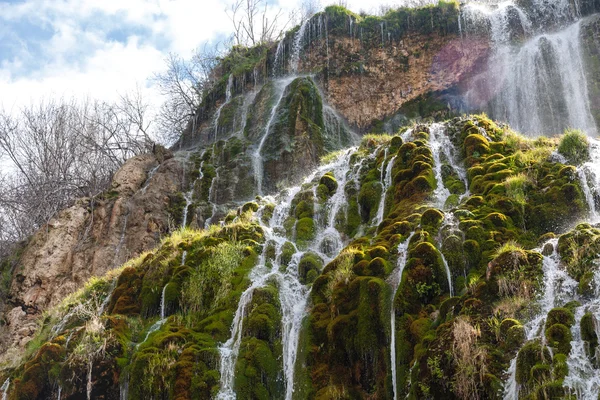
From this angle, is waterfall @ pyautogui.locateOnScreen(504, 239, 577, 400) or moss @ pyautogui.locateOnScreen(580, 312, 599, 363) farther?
waterfall @ pyautogui.locateOnScreen(504, 239, 577, 400)

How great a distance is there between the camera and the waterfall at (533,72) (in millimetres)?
22609

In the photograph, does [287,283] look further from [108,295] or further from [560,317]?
[560,317]

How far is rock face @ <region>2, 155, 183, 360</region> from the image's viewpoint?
20.3 meters

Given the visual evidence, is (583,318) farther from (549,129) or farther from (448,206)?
(549,129)

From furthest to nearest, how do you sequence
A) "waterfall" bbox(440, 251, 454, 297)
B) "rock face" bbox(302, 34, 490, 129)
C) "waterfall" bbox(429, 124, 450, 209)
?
"rock face" bbox(302, 34, 490, 129), "waterfall" bbox(429, 124, 450, 209), "waterfall" bbox(440, 251, 454, 297)

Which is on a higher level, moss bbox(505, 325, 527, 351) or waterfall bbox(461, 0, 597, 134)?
waterfall bbox(461, 0, 597, 134)

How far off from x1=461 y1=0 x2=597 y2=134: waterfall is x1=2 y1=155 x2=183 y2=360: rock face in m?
15.1

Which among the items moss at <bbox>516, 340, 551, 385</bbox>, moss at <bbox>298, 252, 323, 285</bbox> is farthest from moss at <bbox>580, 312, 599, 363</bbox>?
moss at <bbox>298, 252, 323, 285</bbox>

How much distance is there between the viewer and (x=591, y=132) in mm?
20984

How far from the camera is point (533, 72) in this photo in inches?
948

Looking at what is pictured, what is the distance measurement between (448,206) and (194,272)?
20.7 ft

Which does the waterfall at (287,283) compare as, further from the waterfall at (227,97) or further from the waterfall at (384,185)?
the waterfall at (227,97)

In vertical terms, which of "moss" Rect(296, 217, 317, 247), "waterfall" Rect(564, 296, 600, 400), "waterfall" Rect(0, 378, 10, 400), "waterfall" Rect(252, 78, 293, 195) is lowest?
"waterfall" Rect(0, 378, 10, 400)

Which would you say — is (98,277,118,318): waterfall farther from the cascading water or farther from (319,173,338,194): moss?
the cascading water
